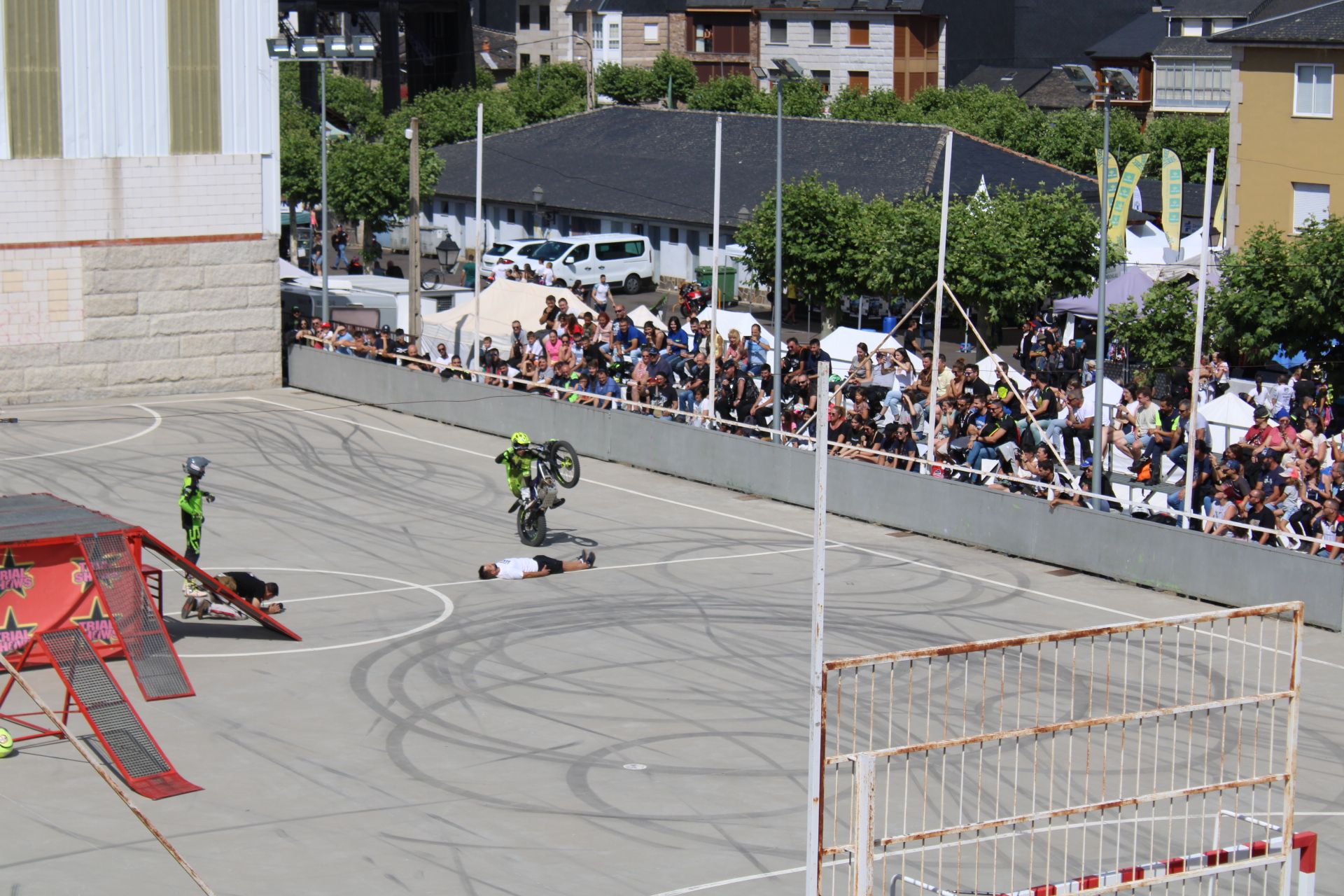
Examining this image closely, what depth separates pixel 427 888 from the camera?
44.7ft

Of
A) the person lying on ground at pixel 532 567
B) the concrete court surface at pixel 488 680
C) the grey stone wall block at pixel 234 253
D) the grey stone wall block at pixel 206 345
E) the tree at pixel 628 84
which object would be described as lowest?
the concrete court surface at pixel 488 680

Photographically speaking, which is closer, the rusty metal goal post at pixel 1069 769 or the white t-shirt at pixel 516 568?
the rusty metal goal post at pixel 1069 769

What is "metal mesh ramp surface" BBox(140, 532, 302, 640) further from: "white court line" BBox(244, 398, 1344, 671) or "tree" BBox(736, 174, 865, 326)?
"tree" BBox(736, 174, 865, 326)

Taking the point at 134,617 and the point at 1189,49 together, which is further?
the point at 1189,49

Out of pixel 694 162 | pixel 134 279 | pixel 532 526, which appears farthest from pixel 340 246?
pixel 532 526

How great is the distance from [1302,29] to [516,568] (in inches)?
1146

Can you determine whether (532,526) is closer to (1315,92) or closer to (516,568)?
(516,568)

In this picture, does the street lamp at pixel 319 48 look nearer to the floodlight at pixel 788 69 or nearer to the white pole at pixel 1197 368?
the floodlight at pixel 788 69

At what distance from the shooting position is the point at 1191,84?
82750 millimetres

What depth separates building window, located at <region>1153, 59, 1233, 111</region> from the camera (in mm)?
81375

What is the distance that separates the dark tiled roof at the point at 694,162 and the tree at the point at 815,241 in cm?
427

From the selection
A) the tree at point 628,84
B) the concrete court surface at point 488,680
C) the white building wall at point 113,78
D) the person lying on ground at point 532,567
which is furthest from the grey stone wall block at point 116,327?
the tree at point 628,84

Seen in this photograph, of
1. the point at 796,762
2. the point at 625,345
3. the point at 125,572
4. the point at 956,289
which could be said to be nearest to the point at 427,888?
the point at 796,762

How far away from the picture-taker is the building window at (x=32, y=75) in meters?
34.4
